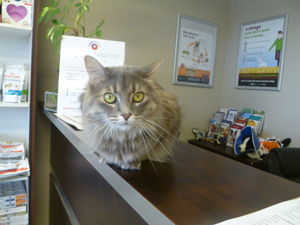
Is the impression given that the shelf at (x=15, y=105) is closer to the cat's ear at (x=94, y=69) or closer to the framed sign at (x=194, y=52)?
the cat's ear at (x=94, y=69)

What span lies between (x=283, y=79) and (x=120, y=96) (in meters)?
2.29

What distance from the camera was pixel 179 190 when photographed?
50 cm

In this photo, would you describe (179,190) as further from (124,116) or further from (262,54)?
(262,54)

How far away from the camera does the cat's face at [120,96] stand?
2.09ft

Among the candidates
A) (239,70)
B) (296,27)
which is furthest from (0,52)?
(296,27)

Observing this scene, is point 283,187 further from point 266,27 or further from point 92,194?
point 266,27

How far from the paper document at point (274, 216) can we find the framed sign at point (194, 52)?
7.20 feet

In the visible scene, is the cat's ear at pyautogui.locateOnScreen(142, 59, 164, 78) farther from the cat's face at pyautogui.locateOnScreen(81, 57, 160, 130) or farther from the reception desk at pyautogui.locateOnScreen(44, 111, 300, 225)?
the reception desk at pyautogui.locateOnScreen(44, 111, 300, 225)

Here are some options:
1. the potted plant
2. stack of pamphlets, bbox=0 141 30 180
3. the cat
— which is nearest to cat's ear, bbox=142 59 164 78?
the cat

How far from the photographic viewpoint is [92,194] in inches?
34.4

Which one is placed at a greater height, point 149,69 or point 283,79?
point 283,79

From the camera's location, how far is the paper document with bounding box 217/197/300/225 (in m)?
0.38

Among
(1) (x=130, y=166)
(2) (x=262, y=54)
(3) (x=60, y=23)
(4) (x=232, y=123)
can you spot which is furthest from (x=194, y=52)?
(1) (x=130, y=166)

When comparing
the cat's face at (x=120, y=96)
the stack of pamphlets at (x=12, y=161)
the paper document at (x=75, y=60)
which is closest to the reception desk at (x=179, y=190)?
the cat's face at (x=120, y=96)
